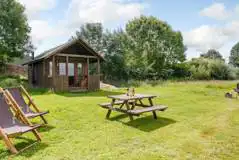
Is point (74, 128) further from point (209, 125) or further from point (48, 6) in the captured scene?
point (48, 6)

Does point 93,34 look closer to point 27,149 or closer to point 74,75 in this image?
point 74,75

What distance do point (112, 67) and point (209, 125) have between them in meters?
19.9

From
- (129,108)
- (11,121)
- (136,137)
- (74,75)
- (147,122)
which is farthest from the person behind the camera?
(74,75)

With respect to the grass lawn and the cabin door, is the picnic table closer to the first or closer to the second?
the grass lawn

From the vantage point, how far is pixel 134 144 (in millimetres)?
4492

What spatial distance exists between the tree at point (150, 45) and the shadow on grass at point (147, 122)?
18611 millimetres

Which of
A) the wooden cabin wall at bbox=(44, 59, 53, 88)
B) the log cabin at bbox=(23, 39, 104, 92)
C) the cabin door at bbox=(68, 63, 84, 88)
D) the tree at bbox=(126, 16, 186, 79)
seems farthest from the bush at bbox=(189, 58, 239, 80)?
the wooden cabin wall at bbox=(44, 59, 53, 88)

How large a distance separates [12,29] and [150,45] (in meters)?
15.9

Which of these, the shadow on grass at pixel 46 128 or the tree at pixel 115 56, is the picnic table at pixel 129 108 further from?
the tree at pixel 115 56

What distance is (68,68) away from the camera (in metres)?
16.7

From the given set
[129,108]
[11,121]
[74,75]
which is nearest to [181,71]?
[74,75]

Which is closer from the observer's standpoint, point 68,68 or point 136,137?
point 136,137

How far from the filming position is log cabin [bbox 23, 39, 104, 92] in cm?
1447

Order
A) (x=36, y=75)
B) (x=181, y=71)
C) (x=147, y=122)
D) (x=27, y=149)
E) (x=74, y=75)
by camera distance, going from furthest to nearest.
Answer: (x=181, y=71), (x=36, y=75), (x=74, y=75), (x=147, y=122), (x=27, y=149)
